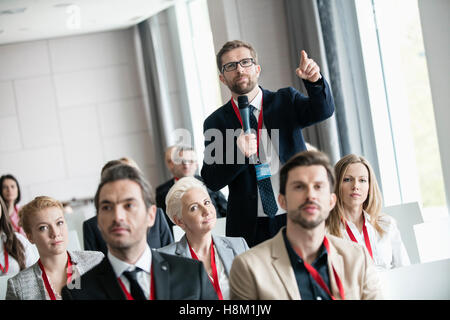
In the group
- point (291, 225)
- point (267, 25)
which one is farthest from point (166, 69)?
point (291, 225)

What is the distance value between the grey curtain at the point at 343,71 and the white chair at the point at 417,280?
8.86ft

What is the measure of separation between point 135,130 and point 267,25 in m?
4.07

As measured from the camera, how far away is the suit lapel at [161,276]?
1.73 m

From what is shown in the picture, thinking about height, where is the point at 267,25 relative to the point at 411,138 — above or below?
above

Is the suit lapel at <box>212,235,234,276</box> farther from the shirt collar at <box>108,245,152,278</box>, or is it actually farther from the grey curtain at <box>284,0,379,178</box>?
the grey curtain at <box>284,0,379,178</box>

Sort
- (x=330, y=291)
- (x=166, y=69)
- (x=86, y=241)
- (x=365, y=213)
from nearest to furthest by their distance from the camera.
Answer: (x=330, y=291) < (x=365, y=213) < (x=86, y=241) < (x=166, y=69)

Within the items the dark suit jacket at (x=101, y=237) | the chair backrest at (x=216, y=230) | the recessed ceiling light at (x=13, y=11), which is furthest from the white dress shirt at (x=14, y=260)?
the recessed ceiling light at (x=13, y=11)

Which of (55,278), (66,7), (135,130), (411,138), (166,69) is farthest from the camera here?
(135,130)

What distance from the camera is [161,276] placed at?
1763 mm

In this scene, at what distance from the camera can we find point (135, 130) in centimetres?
887

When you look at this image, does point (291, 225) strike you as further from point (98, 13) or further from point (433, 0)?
point (98, 13)

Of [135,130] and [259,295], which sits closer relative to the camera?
[259,295]

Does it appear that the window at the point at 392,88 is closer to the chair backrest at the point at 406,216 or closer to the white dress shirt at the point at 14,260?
the chair backrest at the point at 406,216

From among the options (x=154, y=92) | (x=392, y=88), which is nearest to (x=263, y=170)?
(x=392, y=88)
